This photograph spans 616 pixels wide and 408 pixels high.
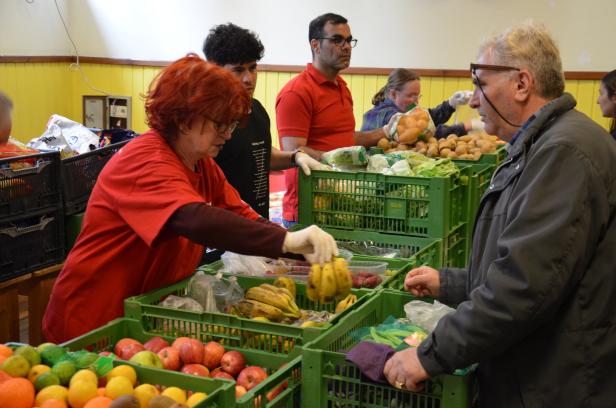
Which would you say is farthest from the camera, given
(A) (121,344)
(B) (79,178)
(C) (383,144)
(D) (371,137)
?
(D) (371,137)

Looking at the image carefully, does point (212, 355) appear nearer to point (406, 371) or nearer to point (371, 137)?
point (406, 371)

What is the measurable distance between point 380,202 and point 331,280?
1.02m

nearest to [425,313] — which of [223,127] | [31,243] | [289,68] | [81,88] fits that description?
[223,127]

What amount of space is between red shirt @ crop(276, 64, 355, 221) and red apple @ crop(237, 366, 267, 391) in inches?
79.1

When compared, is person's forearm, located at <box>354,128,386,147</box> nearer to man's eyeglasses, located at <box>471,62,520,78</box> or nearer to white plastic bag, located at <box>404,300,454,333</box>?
white plastic bag, located at <box>404,300,454,333</box>

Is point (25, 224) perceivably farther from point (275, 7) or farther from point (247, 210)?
point (275, 7)

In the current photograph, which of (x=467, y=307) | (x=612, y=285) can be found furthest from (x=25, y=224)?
(x=612, y=285)

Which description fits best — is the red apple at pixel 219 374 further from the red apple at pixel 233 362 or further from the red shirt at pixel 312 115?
the red shirt at pixel 312 115

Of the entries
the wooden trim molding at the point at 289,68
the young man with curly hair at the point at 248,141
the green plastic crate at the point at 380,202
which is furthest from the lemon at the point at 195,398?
the wooden trim molding at the point at 289,68

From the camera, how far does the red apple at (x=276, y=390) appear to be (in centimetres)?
170

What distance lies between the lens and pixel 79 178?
12.0 feet

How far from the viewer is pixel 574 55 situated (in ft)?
21.5

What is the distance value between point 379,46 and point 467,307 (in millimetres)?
6047

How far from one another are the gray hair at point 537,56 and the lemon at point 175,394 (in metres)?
1.06
